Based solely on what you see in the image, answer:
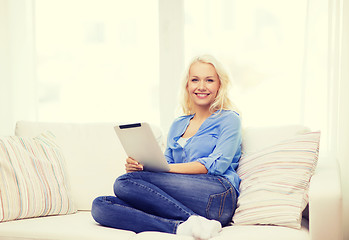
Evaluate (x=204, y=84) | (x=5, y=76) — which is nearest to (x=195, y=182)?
(x=204, y=84)

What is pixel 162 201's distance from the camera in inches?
78.7

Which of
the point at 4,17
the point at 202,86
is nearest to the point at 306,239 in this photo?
the point at 202,86

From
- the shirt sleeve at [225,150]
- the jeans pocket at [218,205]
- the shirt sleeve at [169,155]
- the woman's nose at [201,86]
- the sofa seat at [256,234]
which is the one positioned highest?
the woman's nose at [201,86]

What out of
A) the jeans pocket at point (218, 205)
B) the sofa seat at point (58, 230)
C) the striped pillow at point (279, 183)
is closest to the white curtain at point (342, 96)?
the striped pillow at point (279, 183)

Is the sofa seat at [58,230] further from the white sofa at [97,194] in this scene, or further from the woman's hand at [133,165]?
the woman's hand at [133,165]

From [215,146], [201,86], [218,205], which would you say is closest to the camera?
[218,205]

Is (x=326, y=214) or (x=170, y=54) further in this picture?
(x=170, y=54)

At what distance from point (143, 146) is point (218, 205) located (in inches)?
16.6

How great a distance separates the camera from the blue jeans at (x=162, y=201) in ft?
6.47

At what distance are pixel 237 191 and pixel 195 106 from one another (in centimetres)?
62

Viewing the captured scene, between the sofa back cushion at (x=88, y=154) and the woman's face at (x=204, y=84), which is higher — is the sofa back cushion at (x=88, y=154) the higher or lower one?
the lower one

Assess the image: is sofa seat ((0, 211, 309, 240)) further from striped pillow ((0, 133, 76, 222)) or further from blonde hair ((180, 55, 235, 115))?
blonde hair ((180, 55, 235, 115))

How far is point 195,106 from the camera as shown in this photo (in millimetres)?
2625

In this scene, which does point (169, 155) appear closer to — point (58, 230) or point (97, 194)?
point (97, 194)
